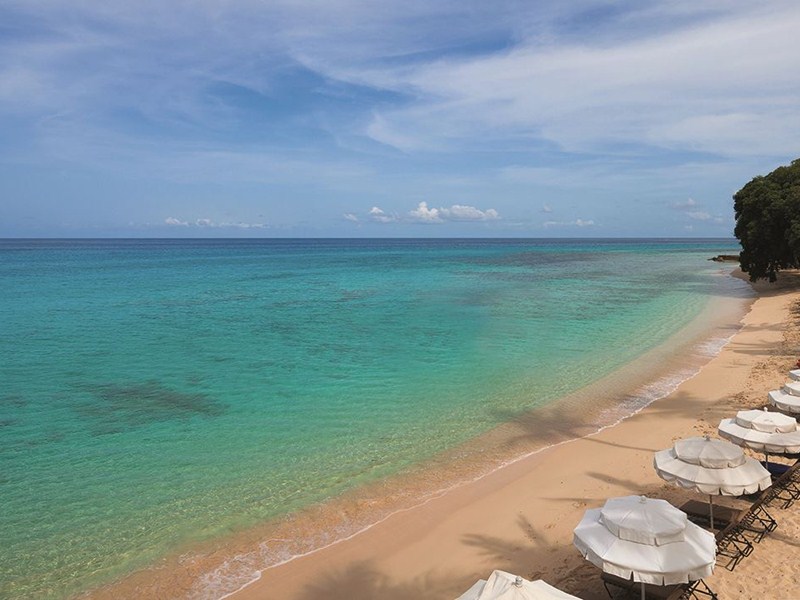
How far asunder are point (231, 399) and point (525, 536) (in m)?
11.9

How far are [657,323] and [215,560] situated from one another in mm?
29595

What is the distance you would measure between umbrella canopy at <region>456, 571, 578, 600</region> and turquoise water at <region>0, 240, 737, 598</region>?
6.60 m

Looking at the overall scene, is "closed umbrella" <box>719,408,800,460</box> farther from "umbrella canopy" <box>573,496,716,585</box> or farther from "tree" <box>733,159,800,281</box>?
"tree" <box>733,159,800,281</box>

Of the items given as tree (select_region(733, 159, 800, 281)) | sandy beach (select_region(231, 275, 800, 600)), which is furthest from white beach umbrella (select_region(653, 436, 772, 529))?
tree (select_region(733, 159, 800, 281))

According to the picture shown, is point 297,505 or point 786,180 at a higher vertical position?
point 786,180

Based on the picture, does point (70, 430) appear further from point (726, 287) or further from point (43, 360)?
point (726, 287)

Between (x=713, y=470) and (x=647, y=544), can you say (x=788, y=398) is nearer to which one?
(x=713, y=470)

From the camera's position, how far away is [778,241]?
40.7m

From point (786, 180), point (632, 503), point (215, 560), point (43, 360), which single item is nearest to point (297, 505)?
point (215, 560)

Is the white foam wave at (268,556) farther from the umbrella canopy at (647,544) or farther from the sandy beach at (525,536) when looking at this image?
the umbrella canopy at (647,544)

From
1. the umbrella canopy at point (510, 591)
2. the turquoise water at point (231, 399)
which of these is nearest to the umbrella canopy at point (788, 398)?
the turquoise water at point (231, 399)

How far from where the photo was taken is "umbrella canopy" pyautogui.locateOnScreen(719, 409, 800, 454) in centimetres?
1065

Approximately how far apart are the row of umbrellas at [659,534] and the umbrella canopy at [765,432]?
1623 millimetres

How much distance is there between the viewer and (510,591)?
602cm
